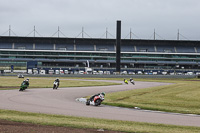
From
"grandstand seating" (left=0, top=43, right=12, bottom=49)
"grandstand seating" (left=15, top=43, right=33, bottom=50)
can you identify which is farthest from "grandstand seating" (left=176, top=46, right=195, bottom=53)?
"grandstand seating" (left=0, top=43, right=12, bottom=49)

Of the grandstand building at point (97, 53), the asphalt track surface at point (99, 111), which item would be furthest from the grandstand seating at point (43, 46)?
the asphalt track surface at point (99, 111)

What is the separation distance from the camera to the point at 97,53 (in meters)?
144

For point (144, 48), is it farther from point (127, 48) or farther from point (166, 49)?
point (166, 49)

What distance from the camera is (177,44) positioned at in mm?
152125

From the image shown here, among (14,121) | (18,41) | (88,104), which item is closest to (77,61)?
(18,41)

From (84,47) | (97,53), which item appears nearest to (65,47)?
(84,47)

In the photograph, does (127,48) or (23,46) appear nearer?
(23,46)

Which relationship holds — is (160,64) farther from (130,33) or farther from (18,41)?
(18,41)

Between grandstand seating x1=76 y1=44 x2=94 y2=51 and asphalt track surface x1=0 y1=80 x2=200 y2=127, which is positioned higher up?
grandstand seating x1=76 y1=44 x2=94 y2=51

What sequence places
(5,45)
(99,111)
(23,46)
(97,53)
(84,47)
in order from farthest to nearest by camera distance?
1. (84,47)
2. (23,46)
3. (5,45)
4. (97,53)
5. (99,111)

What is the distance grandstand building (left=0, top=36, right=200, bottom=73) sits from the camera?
141 metres

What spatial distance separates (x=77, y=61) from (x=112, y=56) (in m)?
15.4

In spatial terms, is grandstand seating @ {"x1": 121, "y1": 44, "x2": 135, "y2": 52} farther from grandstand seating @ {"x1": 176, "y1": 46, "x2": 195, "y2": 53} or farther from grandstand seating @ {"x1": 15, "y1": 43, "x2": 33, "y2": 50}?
grandstand seating @ {"x1": 15, "y1": 43, "x2": 33, "y2": 50}

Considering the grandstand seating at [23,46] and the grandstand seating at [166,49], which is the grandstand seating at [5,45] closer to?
the grandstand seating at [23,46]
